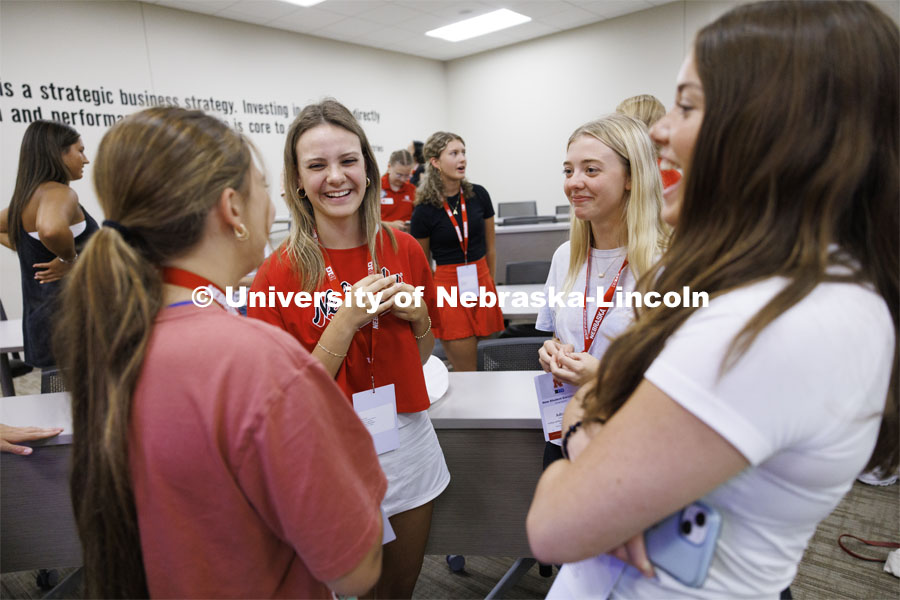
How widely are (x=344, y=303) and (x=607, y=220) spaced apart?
0.77 meters

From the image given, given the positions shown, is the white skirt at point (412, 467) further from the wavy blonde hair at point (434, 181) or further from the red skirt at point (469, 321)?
the wavy blonde hair at point (434, 181)

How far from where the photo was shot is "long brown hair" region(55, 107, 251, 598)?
2.19 feet

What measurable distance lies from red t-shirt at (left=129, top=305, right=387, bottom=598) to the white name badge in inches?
93.3

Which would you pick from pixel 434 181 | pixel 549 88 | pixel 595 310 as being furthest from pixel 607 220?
pixel 549 88

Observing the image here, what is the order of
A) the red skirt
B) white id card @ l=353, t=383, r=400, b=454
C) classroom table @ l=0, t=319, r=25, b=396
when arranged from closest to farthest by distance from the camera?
white id card @ l=353, t=383, r=400, b=454 → classroom table @ l=0, t=319, r=25, b=396 → the red skirt

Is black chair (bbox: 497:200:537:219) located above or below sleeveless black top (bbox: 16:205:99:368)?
above

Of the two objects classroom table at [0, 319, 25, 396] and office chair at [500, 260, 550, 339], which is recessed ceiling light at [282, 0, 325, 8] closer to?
office chair at [500, 260, 550, 339]

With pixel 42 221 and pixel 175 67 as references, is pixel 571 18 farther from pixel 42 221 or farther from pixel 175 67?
pixel 42 221

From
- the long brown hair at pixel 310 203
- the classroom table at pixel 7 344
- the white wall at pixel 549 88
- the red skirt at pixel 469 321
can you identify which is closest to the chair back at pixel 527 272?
the red skirt at pixel 469 321

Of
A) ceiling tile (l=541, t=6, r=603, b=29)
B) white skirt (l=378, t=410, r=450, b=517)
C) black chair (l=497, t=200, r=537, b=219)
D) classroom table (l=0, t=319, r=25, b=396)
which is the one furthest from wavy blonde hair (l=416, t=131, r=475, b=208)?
ceiling tile (l=541, t=6, r=603, b=29)

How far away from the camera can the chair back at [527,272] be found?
3.77 meters

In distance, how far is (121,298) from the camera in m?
0.67

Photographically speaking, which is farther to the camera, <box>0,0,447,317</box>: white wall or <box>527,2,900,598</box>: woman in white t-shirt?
<box>0,0,447,317</box>: white wall

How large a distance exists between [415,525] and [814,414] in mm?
1027
